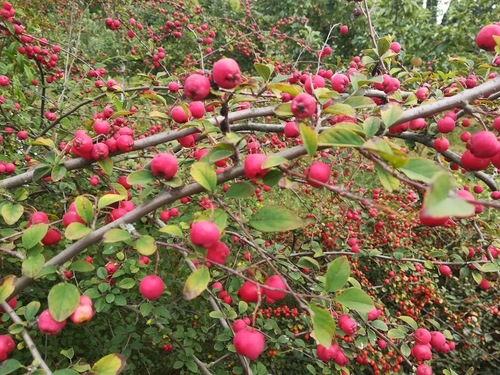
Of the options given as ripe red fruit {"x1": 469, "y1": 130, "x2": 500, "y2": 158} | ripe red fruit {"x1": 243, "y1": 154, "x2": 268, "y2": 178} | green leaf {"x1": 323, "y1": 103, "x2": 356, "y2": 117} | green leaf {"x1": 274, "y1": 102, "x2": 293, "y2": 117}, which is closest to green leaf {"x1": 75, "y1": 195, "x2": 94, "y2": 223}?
ripe red fruit {"x1": 243, "y1": 154, "x2": 268, "y2": 178}

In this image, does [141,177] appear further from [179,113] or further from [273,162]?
[273,162]

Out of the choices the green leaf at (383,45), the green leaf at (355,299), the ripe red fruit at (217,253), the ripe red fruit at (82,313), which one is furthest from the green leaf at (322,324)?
the green leaf at (383,45)

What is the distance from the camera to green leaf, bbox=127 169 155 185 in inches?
39.2

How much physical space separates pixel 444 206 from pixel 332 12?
28.0 feet

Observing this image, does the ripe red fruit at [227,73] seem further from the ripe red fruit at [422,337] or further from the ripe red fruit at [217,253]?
the ripe red fruit at [422,337]

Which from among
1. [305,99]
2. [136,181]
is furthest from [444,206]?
[136,181]

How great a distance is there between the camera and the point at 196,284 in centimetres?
86

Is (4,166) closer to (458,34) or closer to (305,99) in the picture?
(305,99)

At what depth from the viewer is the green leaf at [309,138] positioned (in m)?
0.75

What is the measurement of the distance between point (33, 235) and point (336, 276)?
0.80 meters

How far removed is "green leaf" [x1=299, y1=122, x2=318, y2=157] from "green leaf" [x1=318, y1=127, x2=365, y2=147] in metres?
0.04

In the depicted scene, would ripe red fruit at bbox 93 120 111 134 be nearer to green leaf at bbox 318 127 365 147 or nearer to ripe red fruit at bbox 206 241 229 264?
ripe red fruit at bbox 206 241 229 264

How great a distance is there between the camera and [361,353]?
1960 mm

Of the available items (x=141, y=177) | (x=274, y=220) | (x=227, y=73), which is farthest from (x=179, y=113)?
(x=274, y=220)
